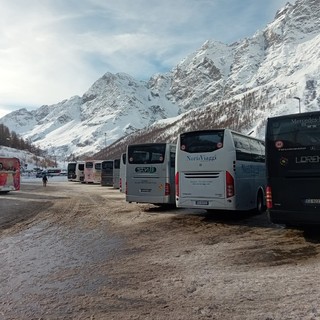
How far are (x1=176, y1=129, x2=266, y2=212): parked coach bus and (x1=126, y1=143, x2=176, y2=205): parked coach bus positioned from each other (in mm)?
2325

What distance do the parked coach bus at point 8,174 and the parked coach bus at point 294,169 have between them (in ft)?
72.7

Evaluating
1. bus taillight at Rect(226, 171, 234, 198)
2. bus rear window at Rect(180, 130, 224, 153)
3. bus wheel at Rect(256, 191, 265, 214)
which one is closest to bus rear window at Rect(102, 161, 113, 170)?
bus wheel at Rect(256, 191, 265, 214)

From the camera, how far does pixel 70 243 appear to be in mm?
9266

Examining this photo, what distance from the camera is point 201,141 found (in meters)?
12.3

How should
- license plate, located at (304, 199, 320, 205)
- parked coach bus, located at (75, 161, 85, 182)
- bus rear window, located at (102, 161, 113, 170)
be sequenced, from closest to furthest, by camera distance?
license plate, located at (304, 199, 320, 205) → bus rear window, located at (102, 161, 113, 170) → parked coach bus, located at (75, 161, 85, 182)

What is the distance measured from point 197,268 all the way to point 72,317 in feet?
8.53

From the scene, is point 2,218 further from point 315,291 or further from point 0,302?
point 315,291

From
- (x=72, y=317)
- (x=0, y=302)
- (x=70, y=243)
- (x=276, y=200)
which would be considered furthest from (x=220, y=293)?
(x=70, y=243)

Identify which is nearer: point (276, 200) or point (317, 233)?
point (276, 200)

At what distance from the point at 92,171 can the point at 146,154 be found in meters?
31.6

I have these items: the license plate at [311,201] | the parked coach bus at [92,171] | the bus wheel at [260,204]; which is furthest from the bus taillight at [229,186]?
the parked coach bus at [92,171]

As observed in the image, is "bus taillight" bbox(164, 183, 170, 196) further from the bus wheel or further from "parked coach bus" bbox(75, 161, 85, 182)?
Answer: "parked coach bus" bbox(75, 161, 85, 182)

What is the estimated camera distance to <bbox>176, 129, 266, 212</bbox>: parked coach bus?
464 inches

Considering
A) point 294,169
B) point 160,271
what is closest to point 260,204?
point 294,169
